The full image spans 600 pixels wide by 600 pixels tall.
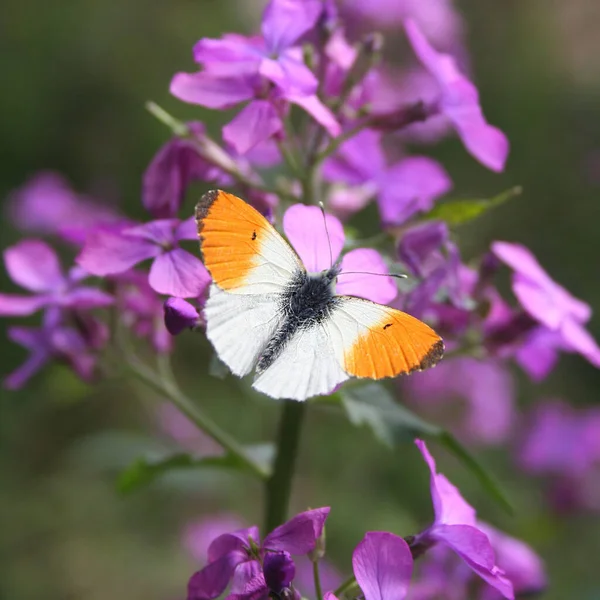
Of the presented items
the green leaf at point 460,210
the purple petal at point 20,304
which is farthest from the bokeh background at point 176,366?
the green leaf at point 460,210

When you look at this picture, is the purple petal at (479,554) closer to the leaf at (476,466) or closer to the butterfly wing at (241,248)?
the leaf at (476,466)

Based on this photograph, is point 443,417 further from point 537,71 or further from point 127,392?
point 537,71

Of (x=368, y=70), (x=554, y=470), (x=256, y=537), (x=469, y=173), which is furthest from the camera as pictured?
(x=469, y=173)

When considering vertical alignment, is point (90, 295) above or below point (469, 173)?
above

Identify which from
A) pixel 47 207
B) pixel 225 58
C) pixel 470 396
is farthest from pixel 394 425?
pixel 47 207

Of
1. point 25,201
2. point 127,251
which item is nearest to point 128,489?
point 127,251

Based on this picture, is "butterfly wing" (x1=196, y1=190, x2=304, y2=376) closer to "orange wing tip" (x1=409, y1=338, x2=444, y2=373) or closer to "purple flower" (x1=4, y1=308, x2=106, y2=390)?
"orange wing tip" (x1=409, y1=338, x2=444, y2=373)
